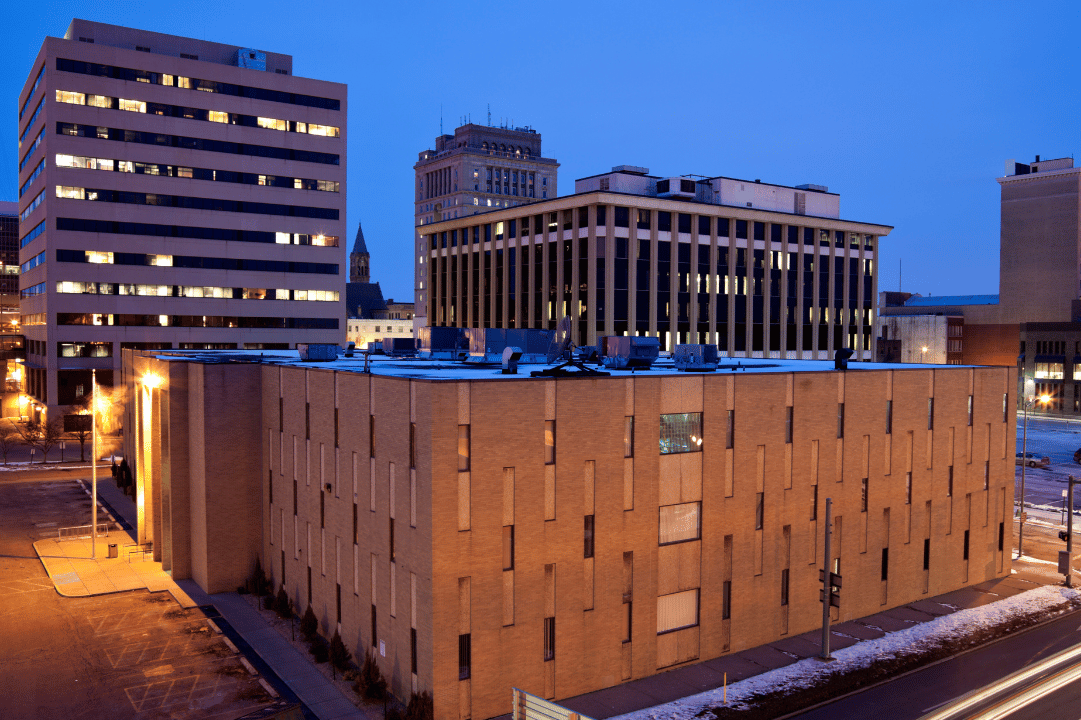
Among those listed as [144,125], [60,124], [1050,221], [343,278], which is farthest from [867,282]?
[60,124]

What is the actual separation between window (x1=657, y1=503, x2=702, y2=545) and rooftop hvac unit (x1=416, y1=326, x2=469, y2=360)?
20.3 m

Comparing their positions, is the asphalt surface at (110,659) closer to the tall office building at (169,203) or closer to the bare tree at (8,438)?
the bare tree at (8,438)

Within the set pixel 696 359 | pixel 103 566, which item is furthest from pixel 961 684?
pixel 103 566

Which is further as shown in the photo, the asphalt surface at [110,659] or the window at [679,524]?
the window at [679,524]

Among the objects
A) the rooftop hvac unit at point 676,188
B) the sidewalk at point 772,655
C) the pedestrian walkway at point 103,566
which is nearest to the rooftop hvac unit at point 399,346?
the pedestrian walkway at point 103,566

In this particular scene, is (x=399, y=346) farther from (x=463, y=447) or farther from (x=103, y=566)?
(x=463, y=447)

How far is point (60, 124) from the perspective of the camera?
88625 mm

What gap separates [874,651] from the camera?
29516 millimetres

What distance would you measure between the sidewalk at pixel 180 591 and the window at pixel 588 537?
8.37 metres

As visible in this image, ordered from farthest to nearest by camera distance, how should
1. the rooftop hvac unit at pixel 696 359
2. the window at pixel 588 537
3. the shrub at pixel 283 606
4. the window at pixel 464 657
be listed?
the rooftop hvac unit at pixel 696 359 < the shrub at pixel 283 606 < the window at pixel 588 537 < the window at pixel 464 657

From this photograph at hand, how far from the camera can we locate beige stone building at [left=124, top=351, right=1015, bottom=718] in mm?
24047

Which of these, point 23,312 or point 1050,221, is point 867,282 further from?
point 23,312

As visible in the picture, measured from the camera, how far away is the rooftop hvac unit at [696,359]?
34.0 m

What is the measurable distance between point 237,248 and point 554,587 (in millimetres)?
85537
